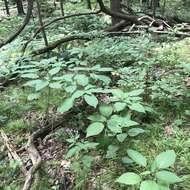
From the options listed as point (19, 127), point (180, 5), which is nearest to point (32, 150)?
point (19, 127)

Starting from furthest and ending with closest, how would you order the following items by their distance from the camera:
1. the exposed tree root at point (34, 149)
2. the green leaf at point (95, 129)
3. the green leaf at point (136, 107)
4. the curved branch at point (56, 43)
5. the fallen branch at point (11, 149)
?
the curved branch at point (56, 43) < the fallen branch at point (11, 149) < the exposed tree root at point (34, 149) < the green leaf at point (136, 107) < the green leaf at point (95, 129)

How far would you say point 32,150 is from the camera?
11.7 feet

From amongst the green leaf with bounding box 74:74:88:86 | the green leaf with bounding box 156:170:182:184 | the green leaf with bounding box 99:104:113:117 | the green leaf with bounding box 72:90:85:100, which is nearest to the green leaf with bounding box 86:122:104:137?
the green leaf with bounding box 99:104:113:117

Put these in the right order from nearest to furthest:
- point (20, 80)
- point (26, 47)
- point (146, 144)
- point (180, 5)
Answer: point (146, 144) → point (20, 80) → point (26, 47) → point (180, 5)

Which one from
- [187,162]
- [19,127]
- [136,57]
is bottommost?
[19,127]

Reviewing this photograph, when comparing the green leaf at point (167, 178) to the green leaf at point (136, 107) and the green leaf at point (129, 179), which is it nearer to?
the green leaf at point (129, 179)

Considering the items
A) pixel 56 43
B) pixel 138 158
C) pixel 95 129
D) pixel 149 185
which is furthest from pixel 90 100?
pixel 56 43

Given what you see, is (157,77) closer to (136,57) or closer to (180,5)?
(136,57)

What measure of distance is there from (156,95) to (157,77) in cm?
63

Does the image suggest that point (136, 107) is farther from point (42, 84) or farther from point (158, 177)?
point (42, 84)

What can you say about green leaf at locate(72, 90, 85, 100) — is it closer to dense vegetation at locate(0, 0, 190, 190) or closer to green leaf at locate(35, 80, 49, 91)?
dense vegetation at locate(0, 0, 190, 190)

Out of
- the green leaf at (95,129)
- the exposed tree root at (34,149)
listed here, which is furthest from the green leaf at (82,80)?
the exposed tree root at (34,149)

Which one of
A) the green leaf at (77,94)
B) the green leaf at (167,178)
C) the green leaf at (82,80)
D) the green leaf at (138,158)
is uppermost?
the green leaf at (82,80)

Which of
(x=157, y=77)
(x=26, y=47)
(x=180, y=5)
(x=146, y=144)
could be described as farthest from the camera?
(x=180, y=5)
